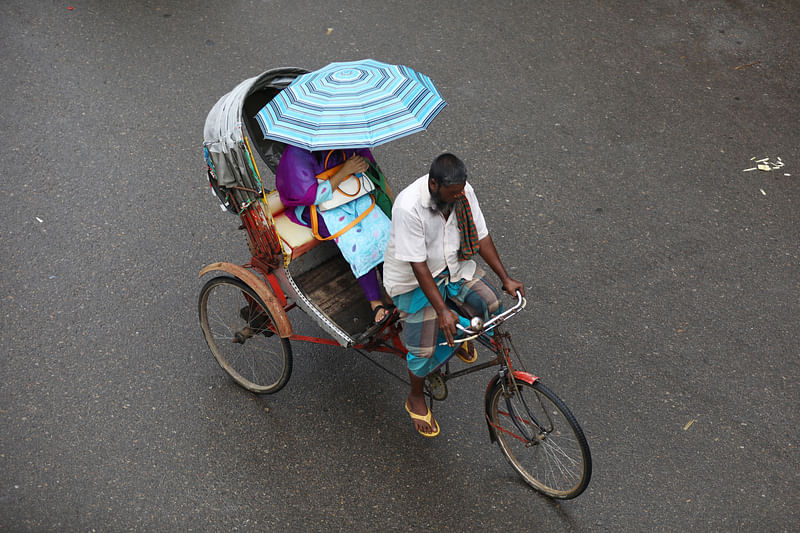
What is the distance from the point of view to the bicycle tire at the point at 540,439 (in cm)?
326

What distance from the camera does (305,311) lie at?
3.65m

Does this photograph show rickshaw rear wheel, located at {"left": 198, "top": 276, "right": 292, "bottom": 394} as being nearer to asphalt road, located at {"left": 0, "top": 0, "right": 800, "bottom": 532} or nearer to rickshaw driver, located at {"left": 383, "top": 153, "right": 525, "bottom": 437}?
asphalt road, located at {"left": 0, "top": 0, "right": 800, "bottom": 532}

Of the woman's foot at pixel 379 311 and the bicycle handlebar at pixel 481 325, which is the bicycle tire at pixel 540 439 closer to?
the bicycle handlebar at pixel 481 325

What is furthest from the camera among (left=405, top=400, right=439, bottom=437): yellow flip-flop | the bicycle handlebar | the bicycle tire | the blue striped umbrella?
(left=405, top=400, right=439, bottom=437): yellow flip-flop

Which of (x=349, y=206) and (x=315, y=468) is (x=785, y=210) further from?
(x=315, y=468)

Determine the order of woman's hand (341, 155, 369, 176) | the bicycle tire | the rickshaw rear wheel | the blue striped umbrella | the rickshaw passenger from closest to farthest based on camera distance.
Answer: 1. the blue striped umbrella
2. the bicycle tire
3. the rickshaw passenger
4. woman's hand (341, 155, 369, 176)
5. the rickshaw rear wheel

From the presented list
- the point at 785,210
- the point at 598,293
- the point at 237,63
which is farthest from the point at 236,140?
the point at 785,210

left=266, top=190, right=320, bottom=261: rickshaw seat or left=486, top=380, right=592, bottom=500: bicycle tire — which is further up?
left=266, top=190, right=320, bottom=261: rickshaw seat

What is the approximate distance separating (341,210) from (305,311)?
0.58 meters

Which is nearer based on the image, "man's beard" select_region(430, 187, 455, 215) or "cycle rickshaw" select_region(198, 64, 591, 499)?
"man's beard" select_region(430, 187, 455, 215)

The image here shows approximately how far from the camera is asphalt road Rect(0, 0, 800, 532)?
11.8 feet

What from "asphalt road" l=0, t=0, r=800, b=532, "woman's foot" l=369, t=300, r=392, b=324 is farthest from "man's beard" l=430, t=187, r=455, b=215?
"asphalt road" l=0, t=0, r=800, b=532

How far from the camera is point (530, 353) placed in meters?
4.21

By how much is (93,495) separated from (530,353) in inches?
102
